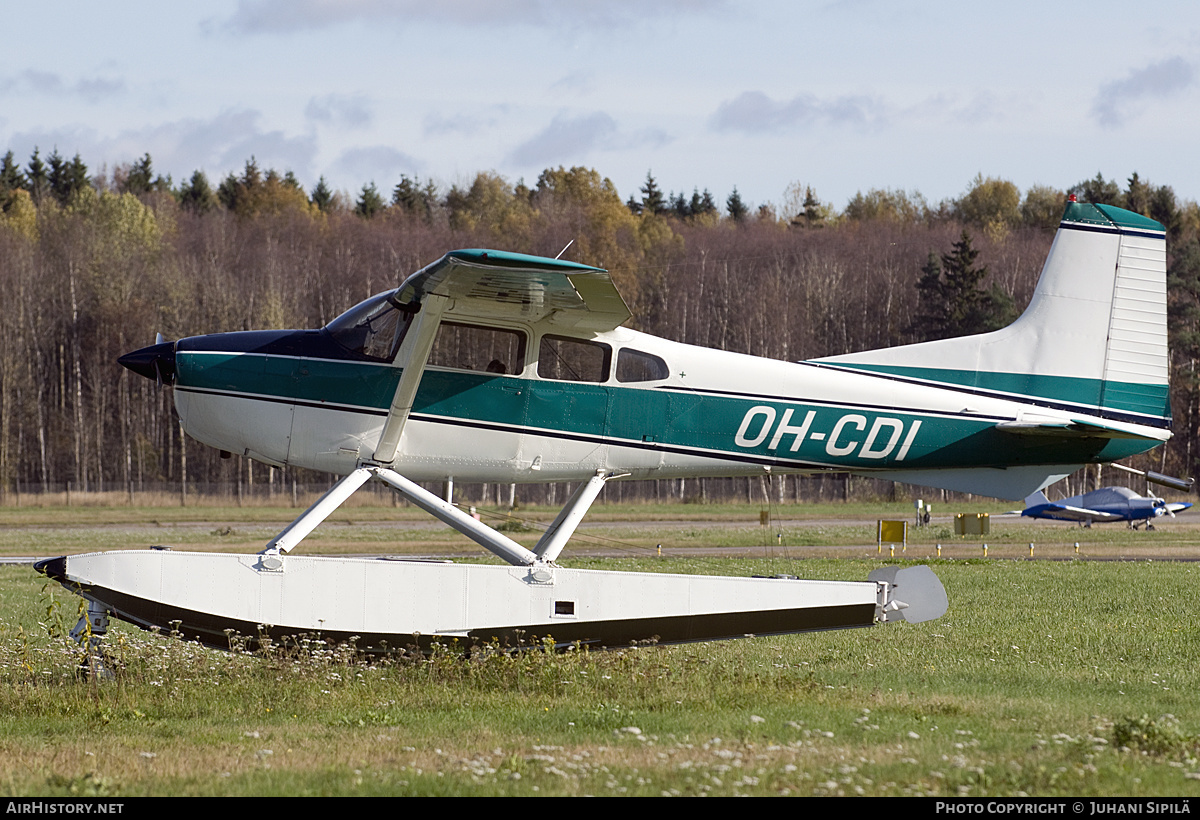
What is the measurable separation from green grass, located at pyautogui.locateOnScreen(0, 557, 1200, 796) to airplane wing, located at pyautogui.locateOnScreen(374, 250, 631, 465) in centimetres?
258

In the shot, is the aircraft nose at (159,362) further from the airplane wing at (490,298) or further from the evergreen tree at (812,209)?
the evergreen tree at (812,209)

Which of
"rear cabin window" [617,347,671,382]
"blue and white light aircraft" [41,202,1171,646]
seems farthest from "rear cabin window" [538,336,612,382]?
"rear cabin window" [617,347,671,382]

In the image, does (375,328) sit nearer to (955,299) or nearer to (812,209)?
(955,299)

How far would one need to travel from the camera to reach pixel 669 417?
35.8 ft

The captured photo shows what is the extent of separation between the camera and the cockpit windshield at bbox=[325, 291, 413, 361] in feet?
35.0

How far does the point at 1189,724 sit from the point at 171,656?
320 inches

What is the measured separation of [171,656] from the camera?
9.88m

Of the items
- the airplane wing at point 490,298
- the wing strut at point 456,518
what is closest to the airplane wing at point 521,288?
the airplane wing at point 490,298

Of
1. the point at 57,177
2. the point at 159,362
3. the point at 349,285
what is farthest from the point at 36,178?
the point at 159,362

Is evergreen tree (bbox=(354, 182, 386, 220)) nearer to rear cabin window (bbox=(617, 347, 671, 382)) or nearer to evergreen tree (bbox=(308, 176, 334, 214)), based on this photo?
evergreen tree (bbox=(308, 176, 334, 214))

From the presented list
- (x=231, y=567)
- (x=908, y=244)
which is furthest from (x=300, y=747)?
(x=908, y=244)

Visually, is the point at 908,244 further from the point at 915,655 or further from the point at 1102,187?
the point at 915,655

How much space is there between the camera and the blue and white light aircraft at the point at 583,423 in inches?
392

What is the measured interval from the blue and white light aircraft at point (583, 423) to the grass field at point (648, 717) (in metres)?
0.51
